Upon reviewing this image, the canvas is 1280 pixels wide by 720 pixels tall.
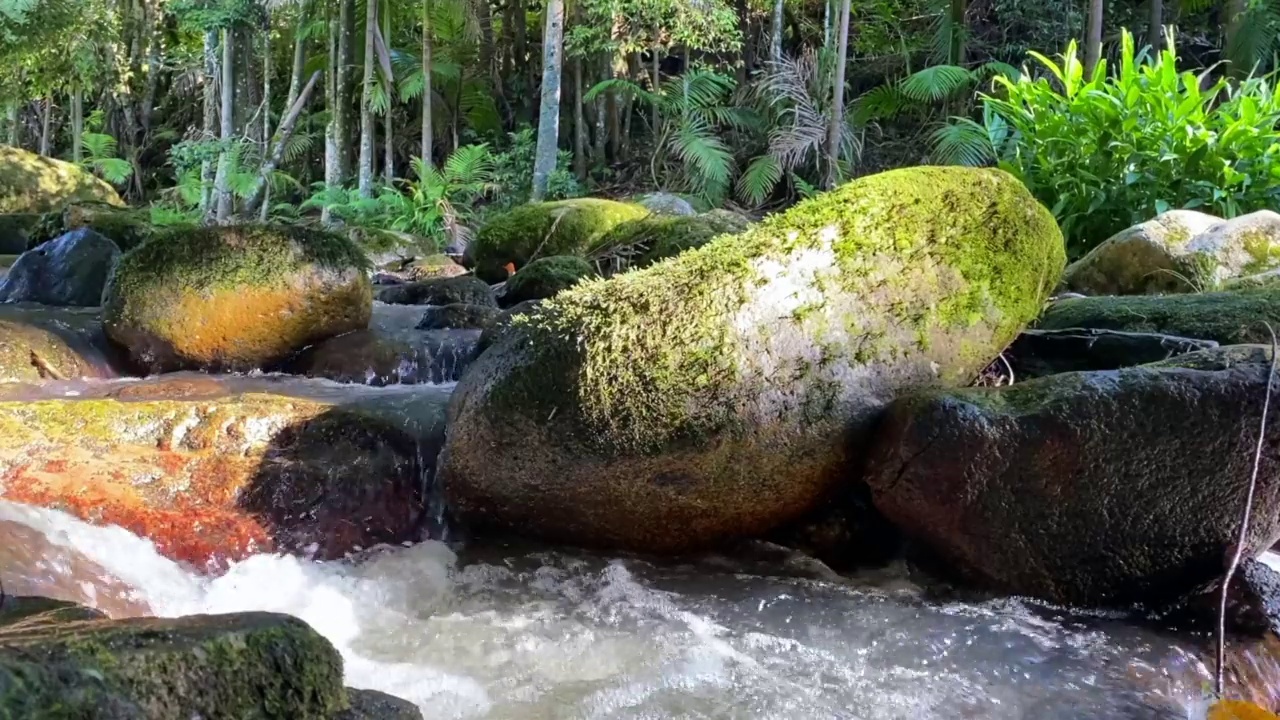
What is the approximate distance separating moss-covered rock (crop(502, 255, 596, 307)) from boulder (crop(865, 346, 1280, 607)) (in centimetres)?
478

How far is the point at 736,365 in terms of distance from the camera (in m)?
3.40

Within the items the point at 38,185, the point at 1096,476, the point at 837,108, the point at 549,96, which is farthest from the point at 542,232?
the point at 38,185

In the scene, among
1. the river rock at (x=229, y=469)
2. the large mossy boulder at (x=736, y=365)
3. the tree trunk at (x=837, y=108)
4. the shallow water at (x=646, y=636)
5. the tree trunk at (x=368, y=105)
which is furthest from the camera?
the tree trunk at (x=368, y=105)

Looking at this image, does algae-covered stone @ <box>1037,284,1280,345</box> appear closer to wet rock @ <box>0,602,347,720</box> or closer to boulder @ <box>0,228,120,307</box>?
wet rock @ <box>0,602,347,720</box>

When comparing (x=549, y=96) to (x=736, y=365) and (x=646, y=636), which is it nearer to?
(x=736, y=365)

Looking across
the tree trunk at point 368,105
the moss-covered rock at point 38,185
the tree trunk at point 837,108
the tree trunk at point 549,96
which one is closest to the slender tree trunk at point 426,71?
the tree trunk at point 368,105

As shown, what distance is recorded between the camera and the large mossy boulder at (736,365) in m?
3.40

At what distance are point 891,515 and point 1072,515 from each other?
61 cm

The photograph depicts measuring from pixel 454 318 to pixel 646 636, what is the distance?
14.0ft

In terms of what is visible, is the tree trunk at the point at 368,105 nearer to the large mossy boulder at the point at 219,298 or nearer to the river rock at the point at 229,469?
the large mossy boulder at the point at 219,298

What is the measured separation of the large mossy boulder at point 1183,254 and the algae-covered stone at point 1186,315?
919 millimetres

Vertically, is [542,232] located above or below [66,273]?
above

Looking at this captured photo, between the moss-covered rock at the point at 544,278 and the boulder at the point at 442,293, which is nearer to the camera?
the moss-covered rock at the point at 544,278

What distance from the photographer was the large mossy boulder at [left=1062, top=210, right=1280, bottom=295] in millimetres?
5445
